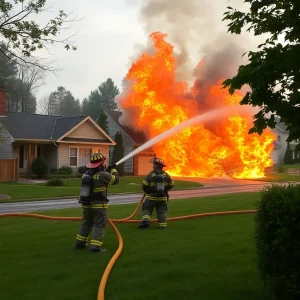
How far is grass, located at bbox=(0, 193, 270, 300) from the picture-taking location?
5.17 m

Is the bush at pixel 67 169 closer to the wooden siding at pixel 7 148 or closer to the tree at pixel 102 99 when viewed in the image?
the wooden siding at pixel 7 148

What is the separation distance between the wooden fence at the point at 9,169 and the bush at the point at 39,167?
2.41 m

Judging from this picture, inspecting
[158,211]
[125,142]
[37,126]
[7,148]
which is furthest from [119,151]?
[158,211]

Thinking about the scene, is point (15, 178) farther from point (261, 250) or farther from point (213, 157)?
point (261, 250)

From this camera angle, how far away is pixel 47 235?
29.0 feet

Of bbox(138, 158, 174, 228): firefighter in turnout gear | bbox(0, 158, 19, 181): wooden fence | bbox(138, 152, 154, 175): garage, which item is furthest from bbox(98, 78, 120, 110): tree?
bbox(138, 158, 174, 228): firefighter in turnout gear

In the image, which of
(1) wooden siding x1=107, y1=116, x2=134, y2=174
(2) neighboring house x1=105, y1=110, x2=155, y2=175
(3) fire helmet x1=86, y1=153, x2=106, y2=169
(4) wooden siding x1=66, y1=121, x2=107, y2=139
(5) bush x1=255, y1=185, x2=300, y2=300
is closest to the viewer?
(5) bush x1=255, y1=185, x2=300, y2=300

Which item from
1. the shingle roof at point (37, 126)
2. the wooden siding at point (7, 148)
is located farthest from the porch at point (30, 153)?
the shingle roof at point (37, 126)

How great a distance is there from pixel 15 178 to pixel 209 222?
2048cm

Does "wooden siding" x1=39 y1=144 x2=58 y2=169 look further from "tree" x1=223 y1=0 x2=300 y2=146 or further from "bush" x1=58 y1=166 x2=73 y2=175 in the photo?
"tree" x1=223 y1=0 x2=300 y2=146

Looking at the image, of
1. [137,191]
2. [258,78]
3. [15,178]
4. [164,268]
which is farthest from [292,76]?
[15,178]

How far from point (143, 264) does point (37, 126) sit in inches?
1135

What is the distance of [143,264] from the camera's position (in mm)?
6352

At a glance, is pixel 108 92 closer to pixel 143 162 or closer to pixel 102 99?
pixel 102 99
